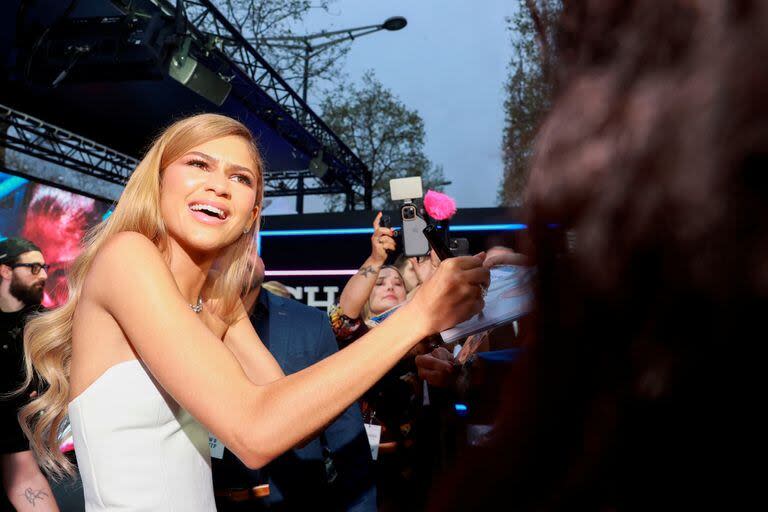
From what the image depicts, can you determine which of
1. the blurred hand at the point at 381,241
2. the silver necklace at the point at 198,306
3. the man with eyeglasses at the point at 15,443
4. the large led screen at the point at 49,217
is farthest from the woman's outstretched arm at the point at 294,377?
the large led screen at the point at 49,217

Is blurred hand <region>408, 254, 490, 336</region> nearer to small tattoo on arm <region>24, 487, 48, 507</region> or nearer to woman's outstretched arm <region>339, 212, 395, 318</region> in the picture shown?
woman's outstretched arm <region>339, 212, 395, 318</region>

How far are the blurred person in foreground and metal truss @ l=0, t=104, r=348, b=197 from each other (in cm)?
916

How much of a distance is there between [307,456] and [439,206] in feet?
4.23

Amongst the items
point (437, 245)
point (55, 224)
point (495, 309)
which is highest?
point (55, 224)

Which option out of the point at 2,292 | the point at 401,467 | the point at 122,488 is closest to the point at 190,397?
the point at 122,488

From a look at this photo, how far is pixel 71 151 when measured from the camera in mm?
10438

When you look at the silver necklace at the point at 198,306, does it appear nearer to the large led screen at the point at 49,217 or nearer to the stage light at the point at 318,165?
the large led screen at the point at 49,217

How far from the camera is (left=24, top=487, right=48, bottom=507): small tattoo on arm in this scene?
255 centimetres

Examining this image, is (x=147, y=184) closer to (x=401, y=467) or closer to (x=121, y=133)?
(x=401, y=467)

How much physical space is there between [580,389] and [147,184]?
152 centimetres

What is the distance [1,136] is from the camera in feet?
27.4

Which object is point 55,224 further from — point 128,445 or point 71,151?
point 128,445

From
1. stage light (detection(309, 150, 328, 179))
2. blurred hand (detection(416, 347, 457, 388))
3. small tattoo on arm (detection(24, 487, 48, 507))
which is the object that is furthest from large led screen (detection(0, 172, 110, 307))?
blurred hand (detection(416, 347, 457, 388))

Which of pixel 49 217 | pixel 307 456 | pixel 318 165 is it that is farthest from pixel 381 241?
pixel 318 165
